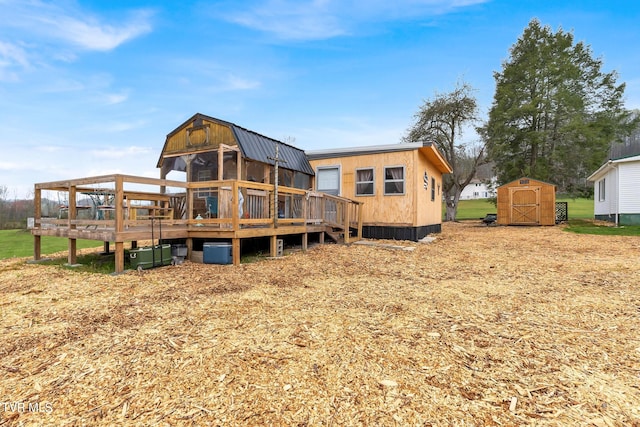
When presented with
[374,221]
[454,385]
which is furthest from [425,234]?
[454,385]

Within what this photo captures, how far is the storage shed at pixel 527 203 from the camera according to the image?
703 inches

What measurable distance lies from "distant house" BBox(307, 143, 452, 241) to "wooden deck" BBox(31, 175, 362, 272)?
1677 millimetres

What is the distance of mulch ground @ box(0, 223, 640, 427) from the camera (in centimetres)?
189

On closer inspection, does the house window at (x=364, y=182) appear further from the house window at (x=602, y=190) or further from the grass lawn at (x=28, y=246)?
the house window at (x=602, y=190)

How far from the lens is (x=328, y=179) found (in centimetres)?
1175

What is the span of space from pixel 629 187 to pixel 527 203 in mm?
4426

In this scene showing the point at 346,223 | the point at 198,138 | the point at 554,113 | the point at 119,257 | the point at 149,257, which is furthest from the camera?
the point at 554,113

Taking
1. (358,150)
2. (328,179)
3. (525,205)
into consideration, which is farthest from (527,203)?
(328,179)

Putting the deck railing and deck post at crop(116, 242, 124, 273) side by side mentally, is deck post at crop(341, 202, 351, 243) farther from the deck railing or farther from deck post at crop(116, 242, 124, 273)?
deck post at crop(116, 242, 124, 273)

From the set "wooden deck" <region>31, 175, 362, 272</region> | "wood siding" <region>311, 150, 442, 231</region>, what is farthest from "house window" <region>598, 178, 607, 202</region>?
"wooden deck" <region>31, 175, 362, 272</region>

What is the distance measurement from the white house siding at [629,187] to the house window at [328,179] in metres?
15.3

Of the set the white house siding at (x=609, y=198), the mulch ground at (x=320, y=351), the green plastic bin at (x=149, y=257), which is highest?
the white house siding at (x=609, y=198)

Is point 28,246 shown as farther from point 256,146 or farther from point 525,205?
point 525,205

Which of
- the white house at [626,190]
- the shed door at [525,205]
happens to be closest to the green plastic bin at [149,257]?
the shed door at [525,205]
